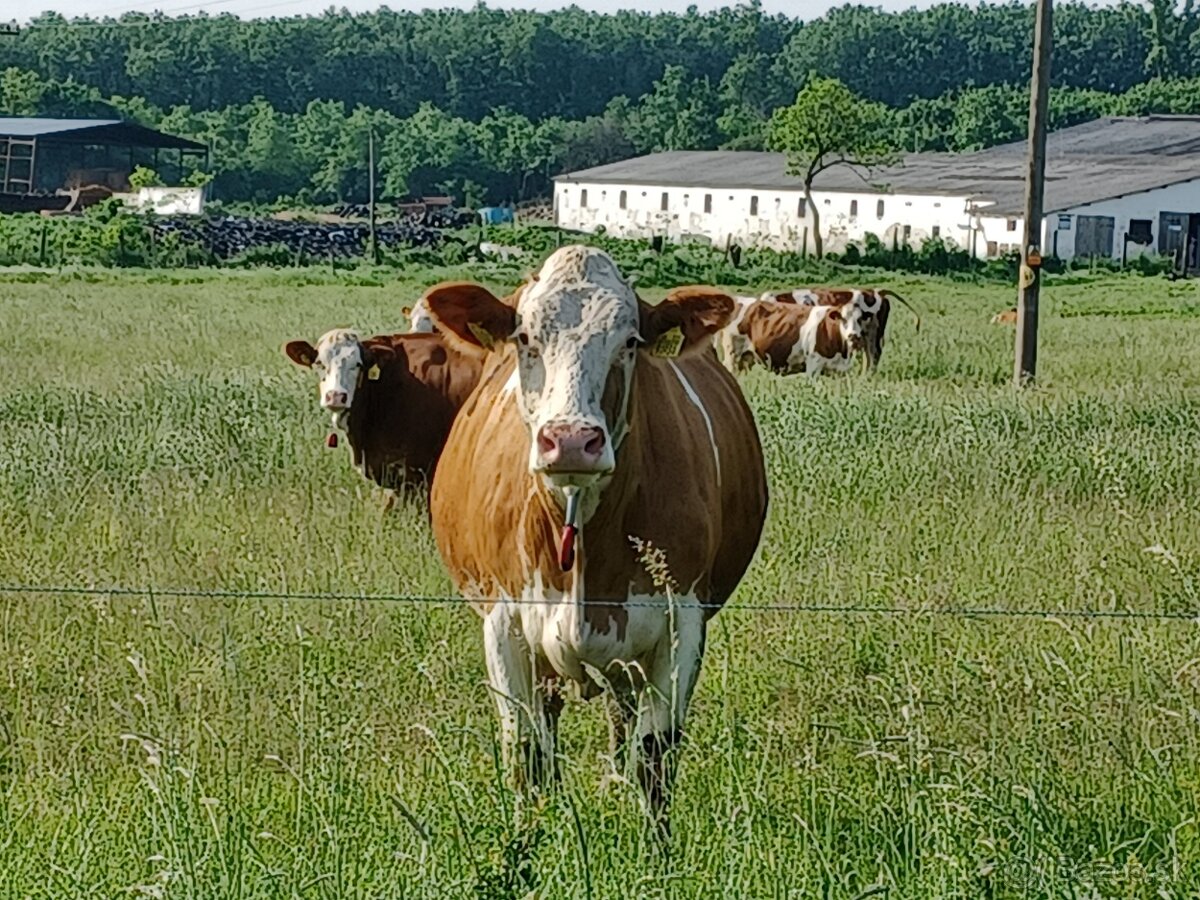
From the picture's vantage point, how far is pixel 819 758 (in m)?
6.51

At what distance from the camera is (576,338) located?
17.9 ft

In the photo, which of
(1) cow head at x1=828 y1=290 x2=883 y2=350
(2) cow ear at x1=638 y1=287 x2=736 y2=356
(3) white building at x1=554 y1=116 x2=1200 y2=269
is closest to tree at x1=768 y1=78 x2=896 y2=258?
(3) white building at x1=554 y1=116 x2=1200 y2=269

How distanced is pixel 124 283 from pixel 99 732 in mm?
30372

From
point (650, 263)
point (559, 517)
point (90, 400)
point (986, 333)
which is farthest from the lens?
point (650, 263)

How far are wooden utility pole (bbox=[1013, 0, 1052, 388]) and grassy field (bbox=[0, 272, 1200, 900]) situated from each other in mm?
4536

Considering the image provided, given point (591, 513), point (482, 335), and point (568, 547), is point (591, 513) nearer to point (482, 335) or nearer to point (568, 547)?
point (568, 547)

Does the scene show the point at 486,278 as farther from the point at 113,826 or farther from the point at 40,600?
the point at 113,826

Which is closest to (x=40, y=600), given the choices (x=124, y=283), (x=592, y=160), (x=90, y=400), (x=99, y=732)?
(x=99, y=732)

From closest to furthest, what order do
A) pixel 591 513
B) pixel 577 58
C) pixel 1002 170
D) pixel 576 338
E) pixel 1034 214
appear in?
1. pixel 576 338
2. pixel 591 513
3. pixel 1034 214
4. pixel 1002 170
5. pixel 577 58

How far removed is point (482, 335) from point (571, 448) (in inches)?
29.3

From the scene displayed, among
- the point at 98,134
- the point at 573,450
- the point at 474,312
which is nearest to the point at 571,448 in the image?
the point at 573,450

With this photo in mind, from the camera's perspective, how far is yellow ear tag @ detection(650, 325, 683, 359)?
5820 millimetres

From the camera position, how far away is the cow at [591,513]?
5445 millimetres

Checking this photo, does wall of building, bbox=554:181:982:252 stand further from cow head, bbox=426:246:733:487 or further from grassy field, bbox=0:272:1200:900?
cow head, bbox=426:246:733:487
